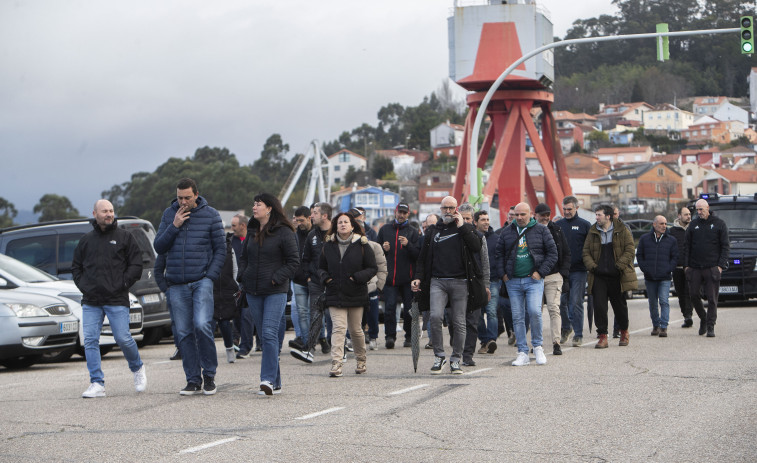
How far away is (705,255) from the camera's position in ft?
52.2

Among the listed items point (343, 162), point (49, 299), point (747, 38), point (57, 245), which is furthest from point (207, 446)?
point (343, 162)

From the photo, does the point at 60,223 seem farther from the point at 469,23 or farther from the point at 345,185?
the point at 345,185

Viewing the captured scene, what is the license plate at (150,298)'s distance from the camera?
16648 mm

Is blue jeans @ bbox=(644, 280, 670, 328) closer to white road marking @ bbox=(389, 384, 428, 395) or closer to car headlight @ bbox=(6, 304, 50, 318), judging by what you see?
white road marking @ bbox=(389, 384, 428, 395)

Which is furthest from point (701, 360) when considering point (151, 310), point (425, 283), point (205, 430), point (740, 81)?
point (740, 81)

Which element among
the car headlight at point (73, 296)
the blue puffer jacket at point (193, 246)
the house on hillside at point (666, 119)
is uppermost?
the house on hillside at point (666, 119)

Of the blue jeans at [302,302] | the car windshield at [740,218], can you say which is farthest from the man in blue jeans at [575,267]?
the car windshield at [740,218]

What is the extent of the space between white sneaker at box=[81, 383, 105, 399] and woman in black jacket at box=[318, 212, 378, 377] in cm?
252

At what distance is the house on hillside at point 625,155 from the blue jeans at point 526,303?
11885 centimetres

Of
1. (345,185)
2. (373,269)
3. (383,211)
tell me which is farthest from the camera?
(345,185)

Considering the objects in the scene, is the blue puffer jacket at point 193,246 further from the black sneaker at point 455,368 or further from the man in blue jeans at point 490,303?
the man in blue jeans at point 490,303

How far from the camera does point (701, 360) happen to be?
38.7 feet

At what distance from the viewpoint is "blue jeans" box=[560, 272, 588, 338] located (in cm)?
1425

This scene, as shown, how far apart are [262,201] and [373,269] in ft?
6.44
